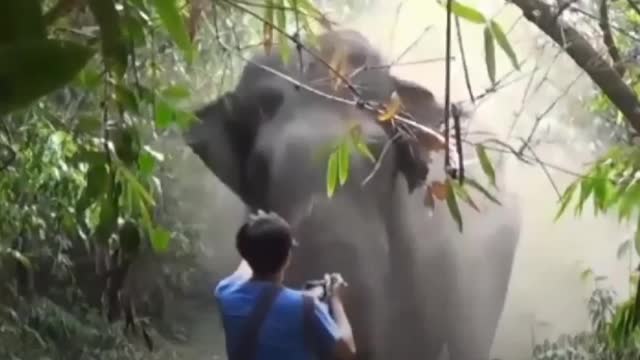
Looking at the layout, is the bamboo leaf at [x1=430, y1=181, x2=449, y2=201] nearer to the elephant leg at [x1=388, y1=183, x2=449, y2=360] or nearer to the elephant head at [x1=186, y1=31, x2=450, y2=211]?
the elephant head at [x1=186, y1=31, x2=450, y2=211]

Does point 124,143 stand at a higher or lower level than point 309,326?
higher

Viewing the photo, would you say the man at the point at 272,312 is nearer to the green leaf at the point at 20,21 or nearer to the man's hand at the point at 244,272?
the man's hand at the point at 244,272

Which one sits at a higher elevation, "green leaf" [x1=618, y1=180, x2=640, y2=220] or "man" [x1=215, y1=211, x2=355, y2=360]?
"green leaf" [x1=618, y1=180, x2=640, y2=220]

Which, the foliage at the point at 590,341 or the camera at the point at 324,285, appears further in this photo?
the foliage at the point at 590,341

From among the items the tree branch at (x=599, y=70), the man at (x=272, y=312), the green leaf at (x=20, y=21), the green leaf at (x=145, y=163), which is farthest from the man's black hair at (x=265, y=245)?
the green leaf at (x=20, y=21)

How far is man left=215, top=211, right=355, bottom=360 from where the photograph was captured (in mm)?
1003

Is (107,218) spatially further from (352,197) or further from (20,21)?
(352,197)

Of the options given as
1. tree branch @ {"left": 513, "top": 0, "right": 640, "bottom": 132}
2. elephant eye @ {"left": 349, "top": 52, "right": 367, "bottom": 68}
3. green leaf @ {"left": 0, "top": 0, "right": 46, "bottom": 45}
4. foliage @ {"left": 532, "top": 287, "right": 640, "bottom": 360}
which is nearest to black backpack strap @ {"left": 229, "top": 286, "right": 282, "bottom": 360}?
elephant eye @ {"left": 349, "top": 52, "right": 367, "bottom": 68}

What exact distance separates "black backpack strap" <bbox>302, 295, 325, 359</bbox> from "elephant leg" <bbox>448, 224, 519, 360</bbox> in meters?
0.37

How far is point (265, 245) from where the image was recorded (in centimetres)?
101

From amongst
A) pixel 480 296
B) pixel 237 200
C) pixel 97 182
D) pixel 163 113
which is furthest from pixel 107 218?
pixel 480 296

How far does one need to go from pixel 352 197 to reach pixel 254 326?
7.4 inches

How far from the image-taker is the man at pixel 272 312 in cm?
100

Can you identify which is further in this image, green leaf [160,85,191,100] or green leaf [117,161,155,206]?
green leaf [160,85,191,100]
